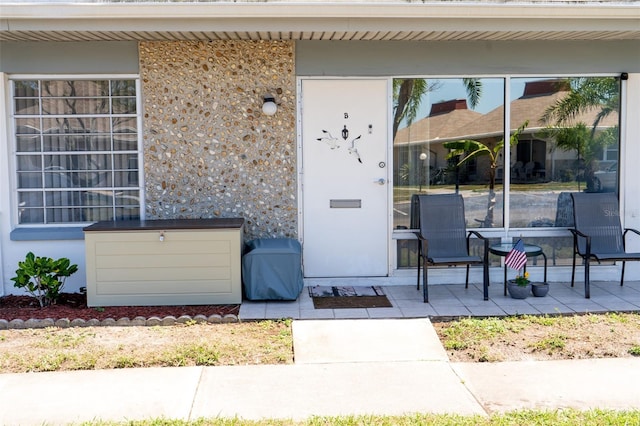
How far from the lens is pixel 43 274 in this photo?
6.17 m

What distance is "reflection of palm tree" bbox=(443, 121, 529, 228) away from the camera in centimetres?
704

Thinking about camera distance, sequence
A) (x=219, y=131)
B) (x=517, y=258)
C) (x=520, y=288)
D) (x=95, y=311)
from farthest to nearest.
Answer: (x=219, y=131), (x=520, y=288), (x=517, y=258), (x=95, y=311)

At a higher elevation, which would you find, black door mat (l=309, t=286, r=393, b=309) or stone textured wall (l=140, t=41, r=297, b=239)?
stone textured wall (l=140, t=41, r=297, b=239)

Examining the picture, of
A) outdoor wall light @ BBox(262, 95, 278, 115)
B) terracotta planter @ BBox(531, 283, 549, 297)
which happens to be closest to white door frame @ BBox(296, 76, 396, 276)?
outdoor wall light @ BBox(262, 95, 278, 115)

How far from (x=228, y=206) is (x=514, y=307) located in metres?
3.18

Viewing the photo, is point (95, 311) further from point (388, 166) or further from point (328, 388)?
point (388, 166)

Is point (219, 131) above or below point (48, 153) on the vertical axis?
above

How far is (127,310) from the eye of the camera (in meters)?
6.05

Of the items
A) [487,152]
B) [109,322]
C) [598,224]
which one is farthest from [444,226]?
[109,322]

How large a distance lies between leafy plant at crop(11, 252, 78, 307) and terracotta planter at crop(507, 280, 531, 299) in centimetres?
447

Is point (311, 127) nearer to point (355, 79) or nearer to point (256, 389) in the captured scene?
point (355, 79)

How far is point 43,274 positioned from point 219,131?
2.31 metres

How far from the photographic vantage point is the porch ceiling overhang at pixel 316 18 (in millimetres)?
5523

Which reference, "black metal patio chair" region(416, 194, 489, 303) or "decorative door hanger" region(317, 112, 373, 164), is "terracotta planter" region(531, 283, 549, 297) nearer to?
"black metal patio chair" region(416, 194, 489, 303)
